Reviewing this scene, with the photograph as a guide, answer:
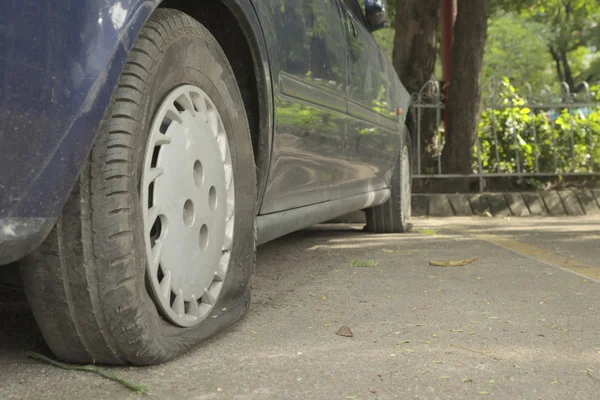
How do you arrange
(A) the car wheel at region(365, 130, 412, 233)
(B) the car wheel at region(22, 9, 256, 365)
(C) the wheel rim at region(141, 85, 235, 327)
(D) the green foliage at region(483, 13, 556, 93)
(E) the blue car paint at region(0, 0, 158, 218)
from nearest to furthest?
(E) the blue car paint at region(0, 0, 158, 218), (B) the car wheel at region(22, 9, 256, 365), (C) the wheel rim at region(141, 85, 235, 327), (A) the car wheel at region(365, 130, 412, 233), (D) the green foliage at region(483, 13, 556, 93)

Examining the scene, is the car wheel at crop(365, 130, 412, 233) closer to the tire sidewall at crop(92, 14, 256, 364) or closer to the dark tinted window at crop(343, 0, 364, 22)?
the dark tinted window at crop(343, 0, 364, 22)

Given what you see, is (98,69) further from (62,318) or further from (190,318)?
(190,318)

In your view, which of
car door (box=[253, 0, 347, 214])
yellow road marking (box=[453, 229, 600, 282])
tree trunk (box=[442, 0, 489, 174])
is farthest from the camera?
tree trunk (box=[442, 0, 489, 174])

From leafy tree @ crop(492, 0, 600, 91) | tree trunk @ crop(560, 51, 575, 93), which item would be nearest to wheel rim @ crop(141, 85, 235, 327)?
leafy tree @ crop(492, 0, 600, 91)

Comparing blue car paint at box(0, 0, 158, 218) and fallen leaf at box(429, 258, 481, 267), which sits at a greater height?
blue car paint at box(0, 0, 158, 218)

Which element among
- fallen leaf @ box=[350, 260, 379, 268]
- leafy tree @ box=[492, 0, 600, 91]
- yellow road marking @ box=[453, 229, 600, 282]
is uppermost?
leafy tree @ box=[492, 0, 600, 91]

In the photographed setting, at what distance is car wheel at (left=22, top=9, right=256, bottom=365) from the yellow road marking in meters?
2.05

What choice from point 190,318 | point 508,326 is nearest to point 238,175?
point 190,318

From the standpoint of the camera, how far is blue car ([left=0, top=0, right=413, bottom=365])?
165 centimetres

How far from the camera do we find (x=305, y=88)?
3100mm

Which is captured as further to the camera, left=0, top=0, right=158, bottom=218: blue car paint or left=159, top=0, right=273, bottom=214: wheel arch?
left=159, top=0, right=273, bottom=214: wheel arch

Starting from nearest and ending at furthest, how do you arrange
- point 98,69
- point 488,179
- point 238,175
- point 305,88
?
1. point 98,69
2. point 238,175
3. point 305,88
4. point 488,179

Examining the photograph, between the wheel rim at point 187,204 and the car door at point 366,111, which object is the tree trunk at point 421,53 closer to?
the car door at point 366,111

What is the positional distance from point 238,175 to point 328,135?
95 cm
